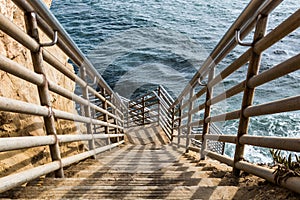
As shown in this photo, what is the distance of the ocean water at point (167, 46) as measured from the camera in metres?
12.0

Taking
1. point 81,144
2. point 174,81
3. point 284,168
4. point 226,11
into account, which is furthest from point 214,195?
point 226,11

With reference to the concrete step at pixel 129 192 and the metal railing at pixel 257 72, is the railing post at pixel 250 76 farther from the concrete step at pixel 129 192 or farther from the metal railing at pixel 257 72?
the concrete step at pixel 129 192

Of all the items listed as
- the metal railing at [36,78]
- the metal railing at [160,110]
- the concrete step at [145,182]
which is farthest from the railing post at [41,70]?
the metal railing at [160,110]

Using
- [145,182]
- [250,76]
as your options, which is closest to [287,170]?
[250,76]

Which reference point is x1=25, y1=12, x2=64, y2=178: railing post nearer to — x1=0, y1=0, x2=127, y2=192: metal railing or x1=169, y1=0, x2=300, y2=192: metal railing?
x1=0, y1=0, x2=127, y2=192: metal railing

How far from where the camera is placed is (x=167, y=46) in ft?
68.4

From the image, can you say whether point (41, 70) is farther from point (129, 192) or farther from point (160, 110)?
point (160, 110)

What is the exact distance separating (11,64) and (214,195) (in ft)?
4.04

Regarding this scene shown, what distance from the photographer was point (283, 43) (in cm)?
A: 1866

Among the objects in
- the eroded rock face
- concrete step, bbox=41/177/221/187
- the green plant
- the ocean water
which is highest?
the ocean water

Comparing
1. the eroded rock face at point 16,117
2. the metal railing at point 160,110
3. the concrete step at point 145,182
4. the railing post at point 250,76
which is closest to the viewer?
the railing post at point 250,76

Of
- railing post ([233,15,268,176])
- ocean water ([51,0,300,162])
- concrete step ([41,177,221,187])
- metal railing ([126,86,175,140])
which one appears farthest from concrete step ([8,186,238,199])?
ocean water ([51,0,300,162])

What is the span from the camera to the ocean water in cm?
1200

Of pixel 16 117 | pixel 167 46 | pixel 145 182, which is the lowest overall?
pixel 145 182
